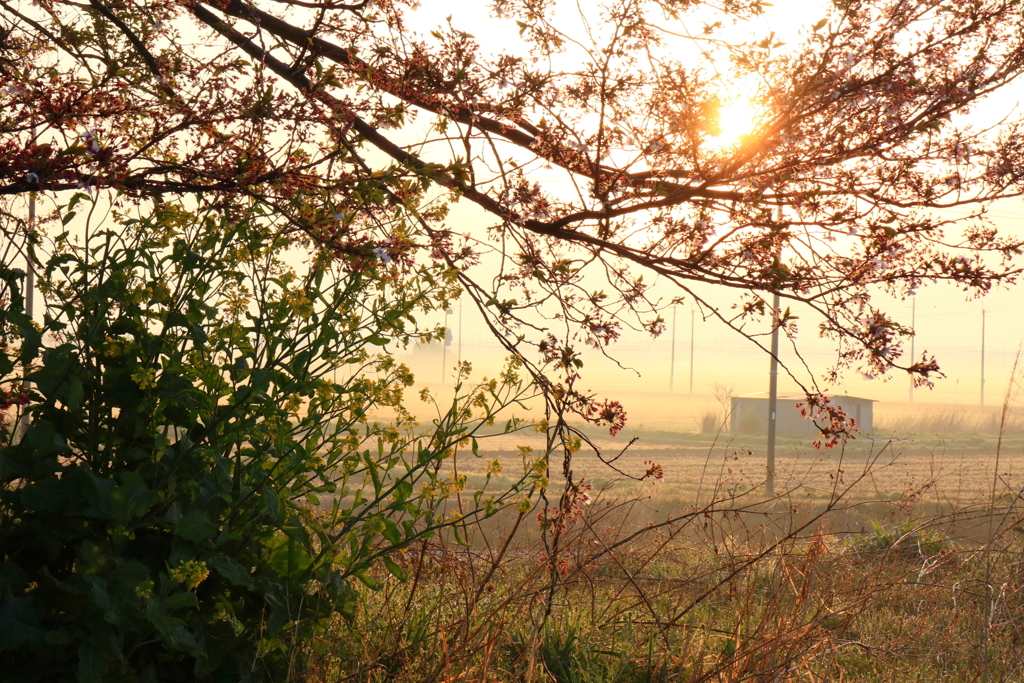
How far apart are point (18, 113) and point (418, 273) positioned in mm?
1669

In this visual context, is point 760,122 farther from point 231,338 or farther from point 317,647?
point 317,647

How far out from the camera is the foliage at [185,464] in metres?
1.96

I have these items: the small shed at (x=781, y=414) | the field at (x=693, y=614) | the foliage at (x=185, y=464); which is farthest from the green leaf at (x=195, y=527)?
the small shed at (x=781, y=414)

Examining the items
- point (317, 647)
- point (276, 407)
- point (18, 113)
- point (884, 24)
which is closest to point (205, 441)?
point (276, 407)

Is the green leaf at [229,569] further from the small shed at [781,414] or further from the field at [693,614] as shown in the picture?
the small shed at [781,414]

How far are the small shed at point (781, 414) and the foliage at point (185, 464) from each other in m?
41.0

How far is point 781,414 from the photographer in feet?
143

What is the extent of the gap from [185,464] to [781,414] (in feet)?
146

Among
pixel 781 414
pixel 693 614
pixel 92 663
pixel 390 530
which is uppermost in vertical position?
pixel 390 530

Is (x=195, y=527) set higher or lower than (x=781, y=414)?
higher

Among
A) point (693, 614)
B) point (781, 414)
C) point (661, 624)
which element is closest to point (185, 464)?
point (661, 624)

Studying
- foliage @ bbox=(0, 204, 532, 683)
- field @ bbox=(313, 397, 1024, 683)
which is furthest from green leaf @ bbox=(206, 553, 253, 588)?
field @ bbox=(313, 397, 1024, 683)

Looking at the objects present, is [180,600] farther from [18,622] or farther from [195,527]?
[18,622]

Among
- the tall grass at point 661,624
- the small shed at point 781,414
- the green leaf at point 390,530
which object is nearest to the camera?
the green leaf at point 390,530
